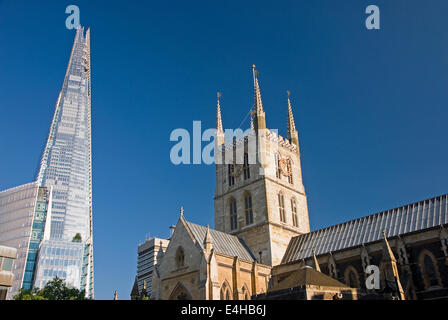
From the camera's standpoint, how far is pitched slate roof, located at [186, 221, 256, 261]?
1609 inches

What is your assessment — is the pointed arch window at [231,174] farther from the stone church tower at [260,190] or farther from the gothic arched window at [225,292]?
the gothic arched window at [225,292]

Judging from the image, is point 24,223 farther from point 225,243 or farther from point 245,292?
point 245,292

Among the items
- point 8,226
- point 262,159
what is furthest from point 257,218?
point 8,226

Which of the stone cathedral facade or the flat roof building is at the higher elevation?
the flat roof building

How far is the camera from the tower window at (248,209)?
49531 mm

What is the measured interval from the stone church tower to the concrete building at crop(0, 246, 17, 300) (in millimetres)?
24123

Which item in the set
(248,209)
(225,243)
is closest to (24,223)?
(248,209)

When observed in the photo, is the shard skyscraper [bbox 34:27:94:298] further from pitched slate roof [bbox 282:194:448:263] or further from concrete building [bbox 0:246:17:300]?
pitched slate roof [bbox 282:194:448:263]

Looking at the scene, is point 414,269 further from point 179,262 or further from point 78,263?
point 78,263

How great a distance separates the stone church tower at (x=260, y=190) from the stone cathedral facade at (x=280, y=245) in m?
0.13

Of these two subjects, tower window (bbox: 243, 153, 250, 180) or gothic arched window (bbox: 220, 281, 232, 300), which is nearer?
gothic arched window (bbox: 220, 281, 232, 300)

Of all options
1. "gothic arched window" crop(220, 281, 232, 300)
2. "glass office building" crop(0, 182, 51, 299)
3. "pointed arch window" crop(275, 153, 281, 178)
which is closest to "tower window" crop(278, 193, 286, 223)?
"pointed arch window" crop(275, 153, 281, 178)

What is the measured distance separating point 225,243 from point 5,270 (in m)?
20.8

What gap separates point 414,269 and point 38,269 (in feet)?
361
